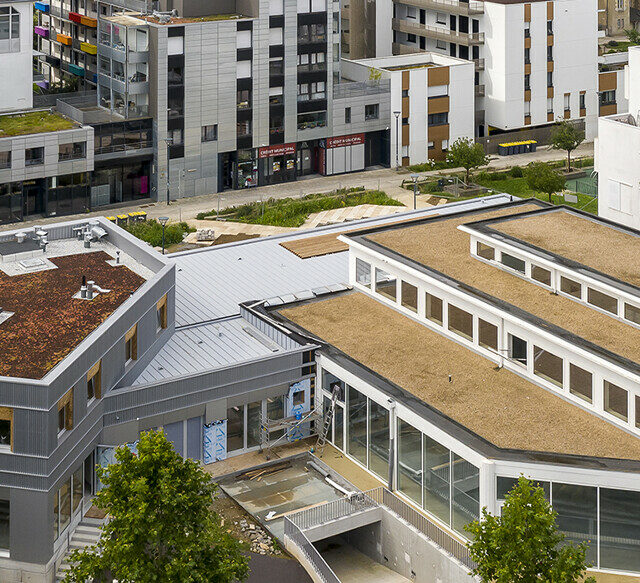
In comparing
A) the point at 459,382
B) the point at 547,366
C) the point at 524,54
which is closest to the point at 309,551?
the point at 459,382

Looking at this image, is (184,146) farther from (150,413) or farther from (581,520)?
(581,520)

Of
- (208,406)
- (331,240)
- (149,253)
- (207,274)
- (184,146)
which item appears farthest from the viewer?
(184,146)

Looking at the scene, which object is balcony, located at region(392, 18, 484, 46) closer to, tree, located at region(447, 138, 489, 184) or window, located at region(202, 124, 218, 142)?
tree, located at region(447, 138, 489, 184)

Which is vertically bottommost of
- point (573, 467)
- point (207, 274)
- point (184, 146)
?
point (573, 467)

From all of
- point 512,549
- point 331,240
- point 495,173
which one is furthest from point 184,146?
point 512,549

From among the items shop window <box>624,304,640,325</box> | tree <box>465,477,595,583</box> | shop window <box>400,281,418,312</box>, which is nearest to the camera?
tree <box>465,477,595,583</box>

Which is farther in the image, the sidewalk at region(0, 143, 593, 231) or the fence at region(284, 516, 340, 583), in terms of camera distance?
the sidewalk at region(0, 143, 593, 231)

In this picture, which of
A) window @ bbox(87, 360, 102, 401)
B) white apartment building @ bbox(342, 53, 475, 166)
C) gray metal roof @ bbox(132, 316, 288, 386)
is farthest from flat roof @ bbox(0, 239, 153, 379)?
white apartment building @ bbox(342, 53, 475, 166)
